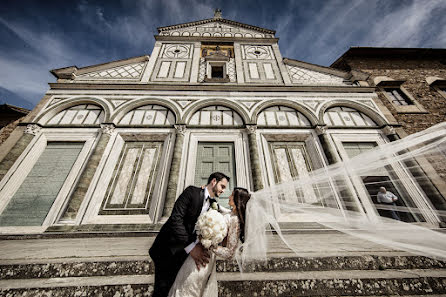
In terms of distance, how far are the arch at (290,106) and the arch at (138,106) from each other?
3.70 metres

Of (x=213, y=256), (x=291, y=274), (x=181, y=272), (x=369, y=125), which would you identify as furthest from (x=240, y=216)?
(x=369, y=125)

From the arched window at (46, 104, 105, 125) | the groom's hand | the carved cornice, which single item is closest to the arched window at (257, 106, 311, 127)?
the carved cornice

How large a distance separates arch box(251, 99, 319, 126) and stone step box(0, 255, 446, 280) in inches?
224

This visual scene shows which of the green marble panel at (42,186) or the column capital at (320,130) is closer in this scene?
the green marble panel at (42,186)

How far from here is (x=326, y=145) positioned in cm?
687

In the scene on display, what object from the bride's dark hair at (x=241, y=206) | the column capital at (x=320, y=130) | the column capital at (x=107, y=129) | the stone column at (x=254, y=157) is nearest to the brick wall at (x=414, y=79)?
the column capital at (x=320, y=130)

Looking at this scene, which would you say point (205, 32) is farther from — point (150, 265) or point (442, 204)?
point (442, 204)

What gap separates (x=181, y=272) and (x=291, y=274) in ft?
5.42

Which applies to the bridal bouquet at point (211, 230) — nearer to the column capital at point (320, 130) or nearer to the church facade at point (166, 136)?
the church facade at point (166, 136)

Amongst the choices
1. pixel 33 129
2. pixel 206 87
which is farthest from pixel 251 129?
pixel 33 129

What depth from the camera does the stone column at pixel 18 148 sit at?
5836 millimetres

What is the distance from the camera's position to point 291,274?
2.36 meters

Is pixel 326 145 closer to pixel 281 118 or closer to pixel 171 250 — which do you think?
pixel 281 118

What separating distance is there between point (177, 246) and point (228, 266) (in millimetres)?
1182
